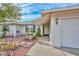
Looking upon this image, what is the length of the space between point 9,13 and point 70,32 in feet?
11.7

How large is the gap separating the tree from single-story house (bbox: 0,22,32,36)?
22cm

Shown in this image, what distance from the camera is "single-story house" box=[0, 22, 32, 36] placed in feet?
31.1

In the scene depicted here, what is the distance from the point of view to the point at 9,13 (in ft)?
31.9

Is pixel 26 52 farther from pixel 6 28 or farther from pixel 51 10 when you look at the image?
pixel 51 10

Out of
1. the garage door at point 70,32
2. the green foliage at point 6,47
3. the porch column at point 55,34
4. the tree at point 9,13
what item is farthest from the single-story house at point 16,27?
the garage door at point 70,32

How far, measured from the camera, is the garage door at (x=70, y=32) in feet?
33.9

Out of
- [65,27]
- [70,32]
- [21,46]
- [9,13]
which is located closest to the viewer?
[9,13]

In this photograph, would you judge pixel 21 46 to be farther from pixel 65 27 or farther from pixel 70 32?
pixel 70 32

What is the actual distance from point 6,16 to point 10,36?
1067 mm

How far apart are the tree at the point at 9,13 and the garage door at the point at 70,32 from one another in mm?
2756

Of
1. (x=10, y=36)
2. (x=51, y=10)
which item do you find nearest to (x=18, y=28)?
(x=10, y=36)

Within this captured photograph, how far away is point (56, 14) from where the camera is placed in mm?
10953

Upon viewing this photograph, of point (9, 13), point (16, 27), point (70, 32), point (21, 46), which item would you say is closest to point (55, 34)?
point (70, 32)

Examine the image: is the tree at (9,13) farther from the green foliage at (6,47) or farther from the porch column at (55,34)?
the porch column at (55,34)
